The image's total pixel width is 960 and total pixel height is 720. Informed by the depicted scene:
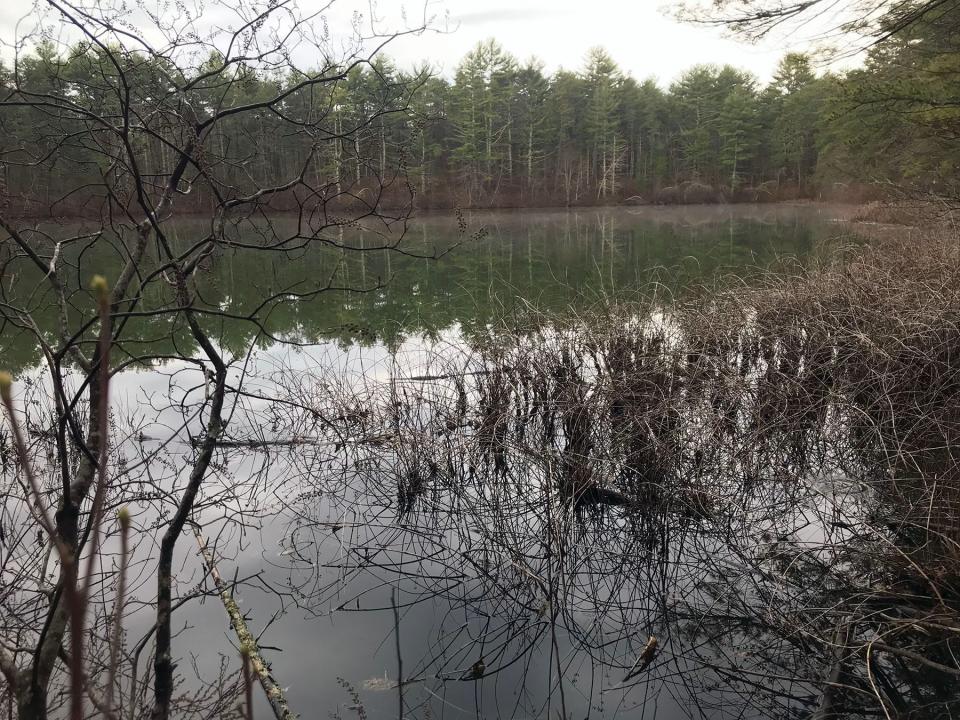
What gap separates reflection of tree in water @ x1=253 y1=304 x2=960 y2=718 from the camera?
8.68ft

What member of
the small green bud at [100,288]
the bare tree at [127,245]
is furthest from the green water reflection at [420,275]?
the small green bud at [100,288]

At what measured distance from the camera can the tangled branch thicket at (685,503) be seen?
271cm

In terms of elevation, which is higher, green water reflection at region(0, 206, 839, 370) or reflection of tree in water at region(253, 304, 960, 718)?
green water reflection at region(0, 206, 839, 370)

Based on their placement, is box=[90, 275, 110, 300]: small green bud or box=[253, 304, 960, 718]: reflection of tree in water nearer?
box=[90, 275, 110, 300]: small green bud

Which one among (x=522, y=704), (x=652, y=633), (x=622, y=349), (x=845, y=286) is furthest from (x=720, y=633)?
(x=845, y=286)

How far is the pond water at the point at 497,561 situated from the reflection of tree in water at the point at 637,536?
1cm

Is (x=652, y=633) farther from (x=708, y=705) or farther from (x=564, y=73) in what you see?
(x=564, y=73)

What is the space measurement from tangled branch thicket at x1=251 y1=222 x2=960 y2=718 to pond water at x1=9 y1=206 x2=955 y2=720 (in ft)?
0.06

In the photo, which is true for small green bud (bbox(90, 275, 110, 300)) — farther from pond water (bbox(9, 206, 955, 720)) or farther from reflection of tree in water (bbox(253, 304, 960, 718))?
reflection of tree in water (bbox(253, 304, 960, 718))

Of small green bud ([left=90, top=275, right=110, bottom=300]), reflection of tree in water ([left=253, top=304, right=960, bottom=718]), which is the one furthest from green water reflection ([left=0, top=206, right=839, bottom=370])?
small green bud ([left=90, top=275, right=110, bottom=300])

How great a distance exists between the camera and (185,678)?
107 inches

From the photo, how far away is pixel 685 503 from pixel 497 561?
1.06m

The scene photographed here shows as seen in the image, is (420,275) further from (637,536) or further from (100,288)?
(100,288)

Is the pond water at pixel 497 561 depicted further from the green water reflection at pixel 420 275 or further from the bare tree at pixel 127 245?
the green water reflection at pixel 420 275
